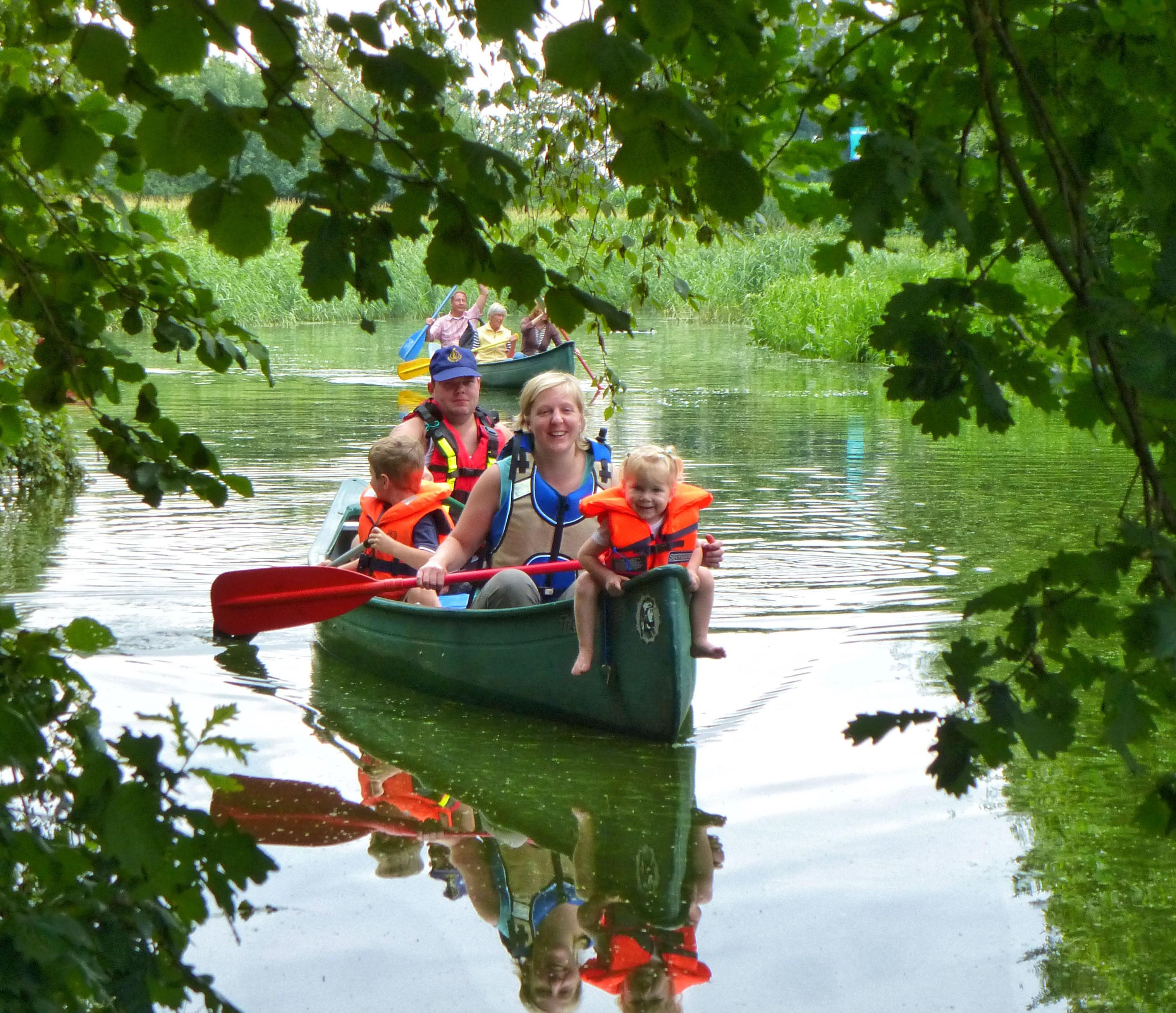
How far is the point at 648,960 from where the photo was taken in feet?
10.2

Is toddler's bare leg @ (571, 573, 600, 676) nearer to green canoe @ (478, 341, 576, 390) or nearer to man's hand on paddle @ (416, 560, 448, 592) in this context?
man's hand on paddle @ (416, 560, 448, 592)

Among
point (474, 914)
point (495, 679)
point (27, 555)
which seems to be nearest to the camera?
point (474, 914)

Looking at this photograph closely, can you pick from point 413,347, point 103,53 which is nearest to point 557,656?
point 103,53

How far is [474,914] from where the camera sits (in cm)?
336

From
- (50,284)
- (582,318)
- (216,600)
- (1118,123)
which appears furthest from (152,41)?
(216,600)

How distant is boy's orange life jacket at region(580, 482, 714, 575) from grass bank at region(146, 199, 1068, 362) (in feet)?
46.4

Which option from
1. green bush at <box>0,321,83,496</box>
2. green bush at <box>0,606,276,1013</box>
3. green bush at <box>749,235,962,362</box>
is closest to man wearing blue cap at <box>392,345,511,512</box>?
green bush at <box>0,321,83,496</box>

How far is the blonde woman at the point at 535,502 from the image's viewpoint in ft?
16.1

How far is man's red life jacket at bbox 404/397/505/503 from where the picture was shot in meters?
6.15

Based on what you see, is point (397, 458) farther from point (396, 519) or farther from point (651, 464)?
point (651, 464)

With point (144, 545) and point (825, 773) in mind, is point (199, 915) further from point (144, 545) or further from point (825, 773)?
point (144, 545)

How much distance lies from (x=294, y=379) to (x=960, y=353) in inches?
660

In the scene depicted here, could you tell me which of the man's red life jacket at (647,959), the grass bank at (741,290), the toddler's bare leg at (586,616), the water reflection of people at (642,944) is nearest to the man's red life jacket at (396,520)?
the toddler's bare leg at (586,616)

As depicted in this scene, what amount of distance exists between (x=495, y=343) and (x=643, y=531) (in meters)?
13.4
